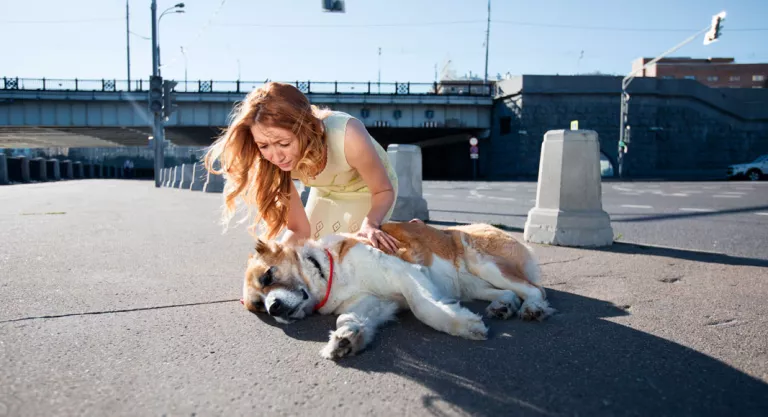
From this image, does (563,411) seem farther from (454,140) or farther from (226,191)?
(454,140)

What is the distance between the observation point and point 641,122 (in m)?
43.9

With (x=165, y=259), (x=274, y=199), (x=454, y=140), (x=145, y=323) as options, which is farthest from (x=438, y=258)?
(x=454, y=140)

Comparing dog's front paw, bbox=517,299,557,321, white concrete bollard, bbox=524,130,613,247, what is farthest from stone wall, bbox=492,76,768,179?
dog's front paw, bbox=517,299,557,321

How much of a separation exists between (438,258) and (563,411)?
1650mm

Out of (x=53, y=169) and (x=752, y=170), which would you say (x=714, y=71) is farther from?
(x=53, y=169)

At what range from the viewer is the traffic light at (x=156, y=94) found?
2378 centimetres

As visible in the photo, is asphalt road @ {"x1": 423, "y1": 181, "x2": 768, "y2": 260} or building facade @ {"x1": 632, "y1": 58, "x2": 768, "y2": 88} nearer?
asphalt road @ {"x1": 423, "y1": 181, "x2": 768, "y2": 260}

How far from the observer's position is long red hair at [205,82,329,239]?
3.42 meters

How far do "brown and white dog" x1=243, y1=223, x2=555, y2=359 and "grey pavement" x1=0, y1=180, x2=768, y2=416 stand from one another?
10 centimetres

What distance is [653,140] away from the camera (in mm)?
44281

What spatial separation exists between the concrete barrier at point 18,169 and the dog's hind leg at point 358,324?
3782 centimetres

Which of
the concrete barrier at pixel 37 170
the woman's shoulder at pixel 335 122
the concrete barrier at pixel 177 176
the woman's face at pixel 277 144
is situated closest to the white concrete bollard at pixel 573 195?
the woman's shoulder at pixel 335 122

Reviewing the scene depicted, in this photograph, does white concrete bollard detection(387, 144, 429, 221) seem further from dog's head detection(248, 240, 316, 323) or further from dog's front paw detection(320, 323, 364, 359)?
dog's front paw detection(320, 323, 364, 359)

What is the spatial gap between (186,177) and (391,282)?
24.2 metres
